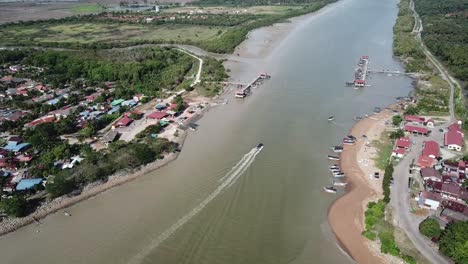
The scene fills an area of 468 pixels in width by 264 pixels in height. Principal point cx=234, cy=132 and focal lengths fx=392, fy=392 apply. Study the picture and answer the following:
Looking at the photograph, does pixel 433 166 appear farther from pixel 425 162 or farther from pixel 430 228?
pixel 430 228

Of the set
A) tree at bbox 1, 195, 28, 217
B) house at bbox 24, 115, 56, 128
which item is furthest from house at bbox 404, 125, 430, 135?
house at bbox 24, 115, 56, 128

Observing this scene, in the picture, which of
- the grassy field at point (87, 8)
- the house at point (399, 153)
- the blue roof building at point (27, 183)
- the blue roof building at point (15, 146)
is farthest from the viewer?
the grassy field at point (87, 8)

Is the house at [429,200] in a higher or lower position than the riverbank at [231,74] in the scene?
lower

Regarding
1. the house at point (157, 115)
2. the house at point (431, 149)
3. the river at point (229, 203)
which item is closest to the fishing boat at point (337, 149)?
the river at point (229, 203)

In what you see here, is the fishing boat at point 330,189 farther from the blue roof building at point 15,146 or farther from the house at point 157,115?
the blue roof building at point 15,146

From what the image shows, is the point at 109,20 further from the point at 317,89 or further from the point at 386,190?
the point at 386,190

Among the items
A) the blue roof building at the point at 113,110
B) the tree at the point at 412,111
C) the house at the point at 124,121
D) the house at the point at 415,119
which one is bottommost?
the house at the point at 415,119

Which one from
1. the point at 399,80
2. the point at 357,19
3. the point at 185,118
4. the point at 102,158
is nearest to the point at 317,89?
the point at 399,80
